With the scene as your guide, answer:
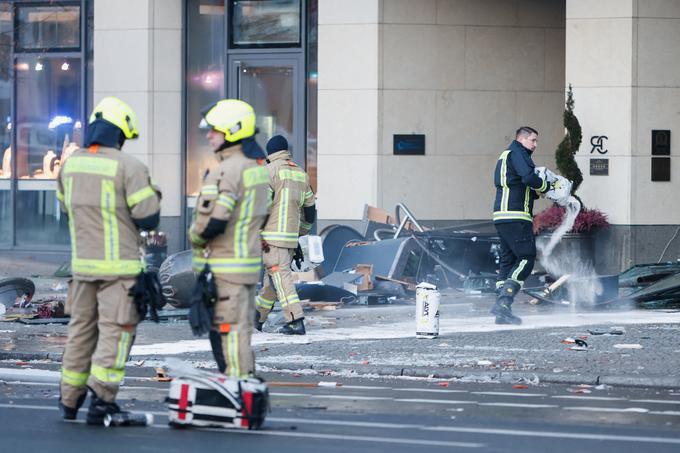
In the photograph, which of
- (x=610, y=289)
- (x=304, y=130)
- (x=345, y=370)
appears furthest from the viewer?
(x=304, y=130)

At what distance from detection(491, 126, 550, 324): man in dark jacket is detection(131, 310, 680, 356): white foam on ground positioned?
41 cm

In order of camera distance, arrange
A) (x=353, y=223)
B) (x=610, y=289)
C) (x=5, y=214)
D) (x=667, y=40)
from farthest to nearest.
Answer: (x=5, y=214), (x=353, y=223), (x=667, y=40), (x=610, y=289)

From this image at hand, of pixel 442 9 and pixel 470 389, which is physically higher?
pixel 442 9

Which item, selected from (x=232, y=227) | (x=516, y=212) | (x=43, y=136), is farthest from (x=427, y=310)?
(x=43, y=136)

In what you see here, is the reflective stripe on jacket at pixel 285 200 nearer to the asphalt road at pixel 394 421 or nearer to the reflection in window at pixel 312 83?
the asphalt road at pixel 394 421

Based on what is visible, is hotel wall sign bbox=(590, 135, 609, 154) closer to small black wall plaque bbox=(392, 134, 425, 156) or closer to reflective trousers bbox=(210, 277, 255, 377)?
small black wall plaque bbox=(392, 134, 425, 156)

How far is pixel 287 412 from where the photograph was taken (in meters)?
9.25

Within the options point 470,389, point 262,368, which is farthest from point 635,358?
point 262,368

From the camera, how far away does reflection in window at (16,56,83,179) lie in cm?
2378

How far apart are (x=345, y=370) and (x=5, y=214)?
14000 mm

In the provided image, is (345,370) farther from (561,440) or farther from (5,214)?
(5,214)

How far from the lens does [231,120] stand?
859cm

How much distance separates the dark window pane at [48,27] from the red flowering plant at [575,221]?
9196 mm

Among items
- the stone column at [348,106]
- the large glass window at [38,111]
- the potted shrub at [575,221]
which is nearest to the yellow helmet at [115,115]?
the potted shrub at [575,221]
